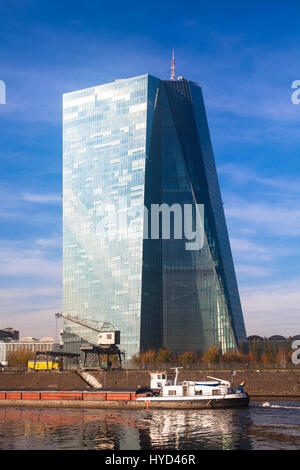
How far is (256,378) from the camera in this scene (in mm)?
139625

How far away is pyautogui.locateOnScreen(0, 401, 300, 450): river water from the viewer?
2562 inches

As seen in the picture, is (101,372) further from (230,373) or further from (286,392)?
(286,392)

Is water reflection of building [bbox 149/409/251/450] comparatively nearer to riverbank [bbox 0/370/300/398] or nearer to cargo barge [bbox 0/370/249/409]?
cargo barge [bbox 0/370/249/409]

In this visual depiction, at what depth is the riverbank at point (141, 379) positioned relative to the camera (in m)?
135

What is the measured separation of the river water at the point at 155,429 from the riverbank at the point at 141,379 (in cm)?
2925

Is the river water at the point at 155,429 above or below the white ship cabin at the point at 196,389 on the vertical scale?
below

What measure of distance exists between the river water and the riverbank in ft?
95.9

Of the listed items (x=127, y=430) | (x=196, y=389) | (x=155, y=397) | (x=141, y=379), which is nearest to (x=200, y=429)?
(x=127, y=430)

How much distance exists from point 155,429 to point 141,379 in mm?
79646

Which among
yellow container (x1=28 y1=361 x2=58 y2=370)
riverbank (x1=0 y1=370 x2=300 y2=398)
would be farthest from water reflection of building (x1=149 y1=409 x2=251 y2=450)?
yellow container (x1=28 y1=361 x2=58 y2=370)

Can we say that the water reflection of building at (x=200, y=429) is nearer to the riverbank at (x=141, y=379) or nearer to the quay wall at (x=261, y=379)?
the quay wall at (x=261, y=379)

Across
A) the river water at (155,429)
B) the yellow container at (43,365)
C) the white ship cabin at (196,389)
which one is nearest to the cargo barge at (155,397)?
the white ship cabin at (196,389)
